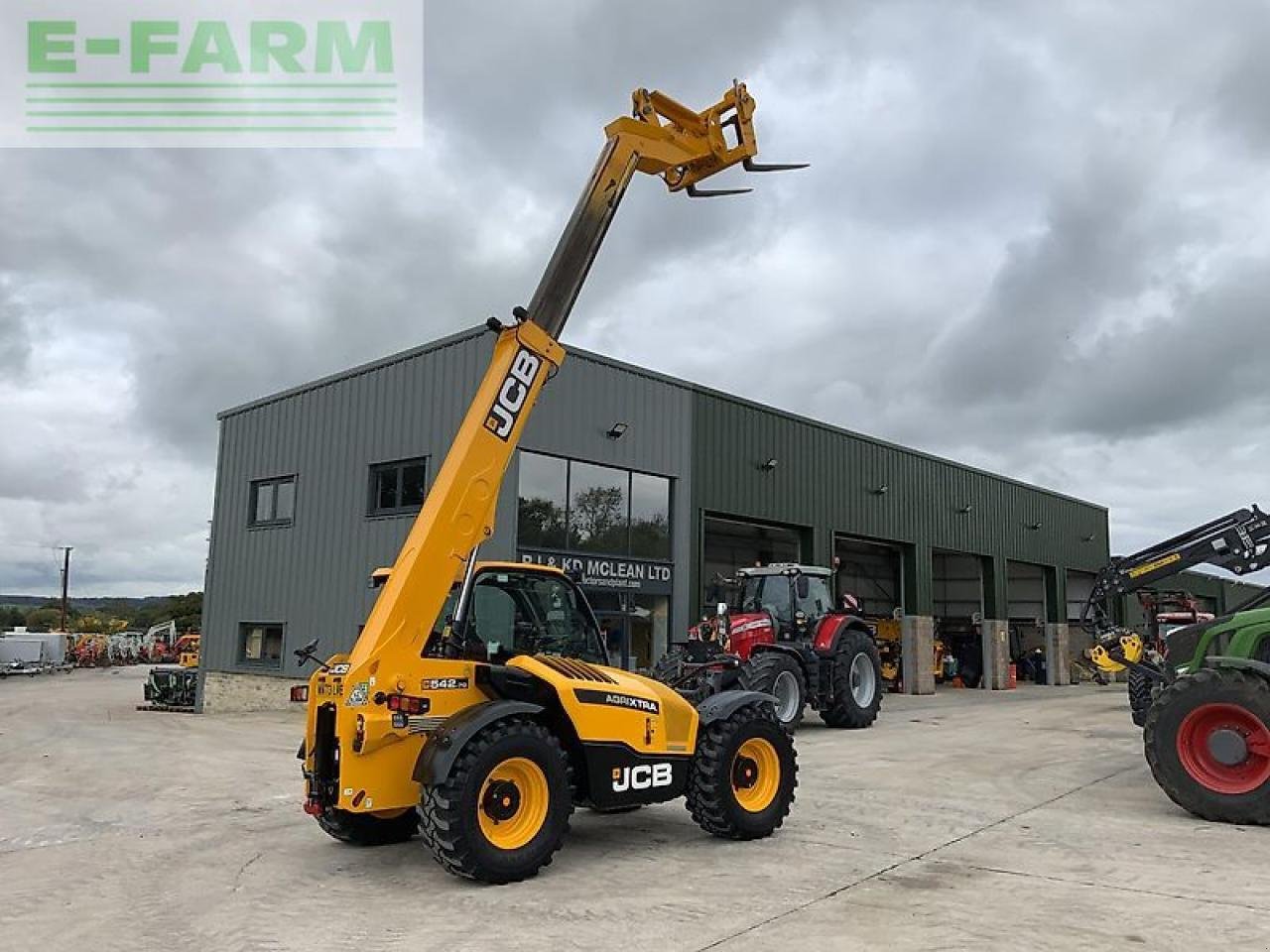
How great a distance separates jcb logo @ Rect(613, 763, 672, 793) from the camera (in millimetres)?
7078

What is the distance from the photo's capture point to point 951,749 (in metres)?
14.0

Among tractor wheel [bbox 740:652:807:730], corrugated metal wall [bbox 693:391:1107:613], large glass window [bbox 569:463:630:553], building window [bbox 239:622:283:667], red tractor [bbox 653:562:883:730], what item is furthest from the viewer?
corrugated metal wall [bbox 693:391:1107:613]

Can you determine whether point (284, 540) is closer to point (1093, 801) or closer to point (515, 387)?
point (515, 387)

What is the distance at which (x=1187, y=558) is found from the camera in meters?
17.8

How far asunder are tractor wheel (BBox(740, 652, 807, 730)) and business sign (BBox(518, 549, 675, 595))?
384cm

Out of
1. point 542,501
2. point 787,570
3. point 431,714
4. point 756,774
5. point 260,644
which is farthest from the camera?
point 260,644

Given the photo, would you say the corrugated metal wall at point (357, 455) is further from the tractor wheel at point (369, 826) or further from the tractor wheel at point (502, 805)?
the tractor wheel at point (502, 805)

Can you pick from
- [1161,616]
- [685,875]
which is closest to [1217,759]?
[685,875]

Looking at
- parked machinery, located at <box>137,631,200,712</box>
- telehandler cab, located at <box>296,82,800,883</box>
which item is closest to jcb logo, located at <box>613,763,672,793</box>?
telehandler cab, located at <box>296,82,800,883</box>

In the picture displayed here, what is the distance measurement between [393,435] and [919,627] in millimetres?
16255

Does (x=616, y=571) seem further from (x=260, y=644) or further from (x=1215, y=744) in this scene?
(x=1215, y=744)

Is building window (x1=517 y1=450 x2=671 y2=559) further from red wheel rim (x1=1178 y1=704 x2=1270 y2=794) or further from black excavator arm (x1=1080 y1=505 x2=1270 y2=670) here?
red wheel rim (x1=1178 y1=704 x2=1270 y2=794)

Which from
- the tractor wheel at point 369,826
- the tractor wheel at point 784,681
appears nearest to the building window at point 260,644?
the tractor wheel at point 784,681

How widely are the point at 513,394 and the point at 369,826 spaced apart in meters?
3.45
